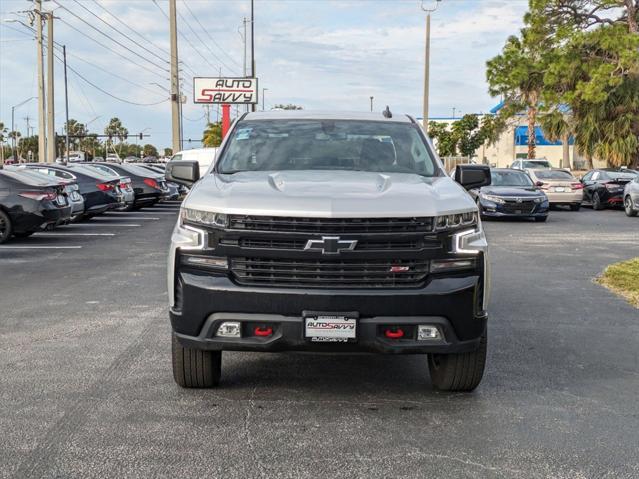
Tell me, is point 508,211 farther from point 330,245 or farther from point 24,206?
point 330,245

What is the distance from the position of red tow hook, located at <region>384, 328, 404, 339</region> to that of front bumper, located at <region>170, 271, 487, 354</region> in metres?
0.03

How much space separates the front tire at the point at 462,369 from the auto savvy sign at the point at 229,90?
149 ft

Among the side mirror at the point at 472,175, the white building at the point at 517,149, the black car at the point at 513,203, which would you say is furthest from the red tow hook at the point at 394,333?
the white building at the point at 517,149

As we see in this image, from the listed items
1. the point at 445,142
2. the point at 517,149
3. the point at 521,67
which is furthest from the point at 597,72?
the point at 517,149

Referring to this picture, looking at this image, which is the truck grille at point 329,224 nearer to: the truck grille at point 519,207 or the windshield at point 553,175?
the truck grille at point 519,207

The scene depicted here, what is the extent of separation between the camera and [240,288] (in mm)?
4902

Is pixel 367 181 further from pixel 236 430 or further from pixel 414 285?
pixel 236 430

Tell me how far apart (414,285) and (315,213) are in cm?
74

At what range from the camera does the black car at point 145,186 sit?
26141 millimetres

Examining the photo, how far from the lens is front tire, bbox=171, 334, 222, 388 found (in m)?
5.39

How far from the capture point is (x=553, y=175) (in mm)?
26797

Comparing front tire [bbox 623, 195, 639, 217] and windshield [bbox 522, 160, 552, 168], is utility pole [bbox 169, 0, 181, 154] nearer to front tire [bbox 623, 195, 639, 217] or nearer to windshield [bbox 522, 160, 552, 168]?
windshield [bbox 522, 160, 552, 168]

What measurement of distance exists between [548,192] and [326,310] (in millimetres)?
22593

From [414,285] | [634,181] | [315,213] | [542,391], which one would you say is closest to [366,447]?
[414,285]
